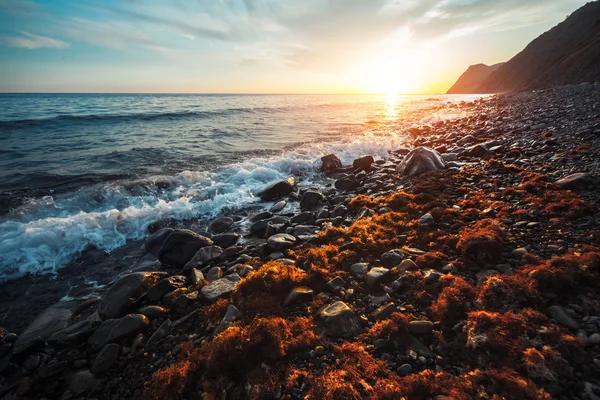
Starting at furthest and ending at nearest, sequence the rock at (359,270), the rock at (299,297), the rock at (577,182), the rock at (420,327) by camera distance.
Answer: the rock at (577,182) < the rock at (359,270) < the rock at (299,297) < the rock at (420,327)

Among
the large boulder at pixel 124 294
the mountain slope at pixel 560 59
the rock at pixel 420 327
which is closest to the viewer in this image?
the rock at pixel 420 327

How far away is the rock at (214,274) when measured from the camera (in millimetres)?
5798

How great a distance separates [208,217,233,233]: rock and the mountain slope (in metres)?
61.4

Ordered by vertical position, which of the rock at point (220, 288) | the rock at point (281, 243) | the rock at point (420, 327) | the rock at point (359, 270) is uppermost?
the rock at point (420, 327)

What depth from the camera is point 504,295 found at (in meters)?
3.56

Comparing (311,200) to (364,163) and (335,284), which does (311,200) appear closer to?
(364,163)

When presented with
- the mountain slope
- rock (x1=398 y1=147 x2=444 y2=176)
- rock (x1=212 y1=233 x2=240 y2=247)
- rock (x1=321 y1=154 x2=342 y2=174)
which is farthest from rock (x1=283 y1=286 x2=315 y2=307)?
the mountain slope

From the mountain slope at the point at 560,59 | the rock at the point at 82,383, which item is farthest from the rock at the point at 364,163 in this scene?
the mountain slope at the point at 560,59

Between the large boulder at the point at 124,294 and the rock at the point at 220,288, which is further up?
the rock at the point at 220,288

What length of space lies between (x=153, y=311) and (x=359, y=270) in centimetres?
406

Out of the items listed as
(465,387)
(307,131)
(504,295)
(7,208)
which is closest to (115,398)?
(465,387)

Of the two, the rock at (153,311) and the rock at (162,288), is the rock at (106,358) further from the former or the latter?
the rock at (162,288)

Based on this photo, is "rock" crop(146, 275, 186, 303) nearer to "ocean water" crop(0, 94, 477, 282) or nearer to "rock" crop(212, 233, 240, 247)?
"rock" crop(212, 233, 240, 247)

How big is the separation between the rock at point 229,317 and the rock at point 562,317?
4276mm
